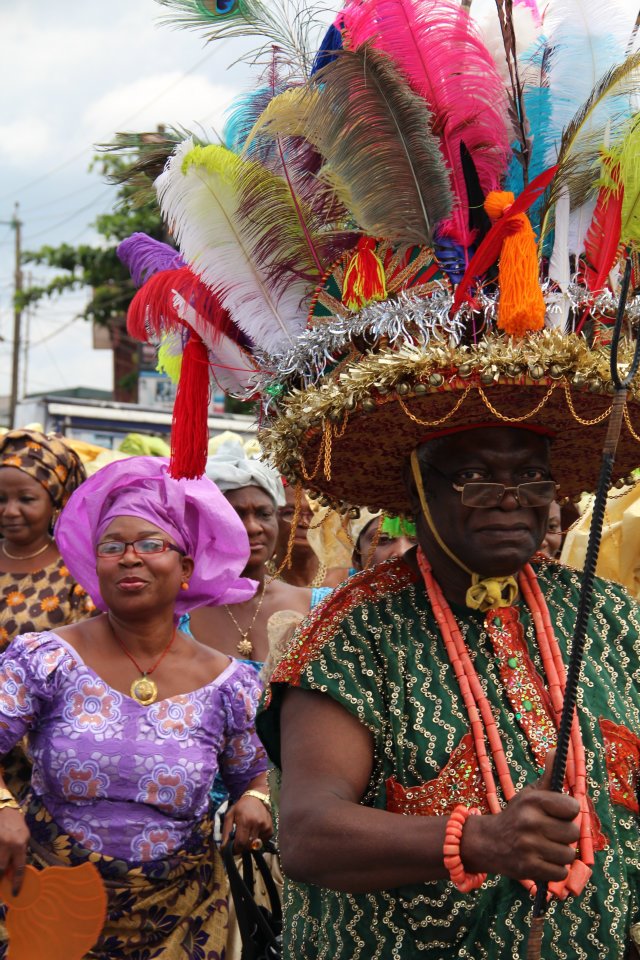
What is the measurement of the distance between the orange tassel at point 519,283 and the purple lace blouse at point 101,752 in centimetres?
202

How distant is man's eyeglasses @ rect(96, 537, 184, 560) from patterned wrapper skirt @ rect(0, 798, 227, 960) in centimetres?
87

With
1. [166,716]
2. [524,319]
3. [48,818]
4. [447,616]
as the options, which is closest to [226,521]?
[166,716]

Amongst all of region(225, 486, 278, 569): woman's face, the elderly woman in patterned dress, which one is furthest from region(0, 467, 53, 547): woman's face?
region(225, 486, 278, 569): woman's face

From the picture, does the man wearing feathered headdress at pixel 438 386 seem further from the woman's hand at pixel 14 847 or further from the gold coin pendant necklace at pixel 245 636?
the gold coin pendant necklace at pixel 245 636

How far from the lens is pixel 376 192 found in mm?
2764

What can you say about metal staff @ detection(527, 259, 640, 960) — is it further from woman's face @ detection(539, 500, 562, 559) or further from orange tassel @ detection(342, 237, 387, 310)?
woman's face @ detection(539, 500, 562, 559)

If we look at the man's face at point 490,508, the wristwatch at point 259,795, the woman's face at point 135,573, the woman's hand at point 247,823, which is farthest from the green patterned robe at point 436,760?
the woman's face at point 135,573

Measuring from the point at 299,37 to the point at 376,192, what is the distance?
470mm

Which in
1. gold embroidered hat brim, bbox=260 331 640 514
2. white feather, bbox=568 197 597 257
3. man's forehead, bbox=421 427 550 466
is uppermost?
white feather, bbox=568 197 597 257

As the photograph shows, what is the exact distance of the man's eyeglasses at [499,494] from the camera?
9.12ft

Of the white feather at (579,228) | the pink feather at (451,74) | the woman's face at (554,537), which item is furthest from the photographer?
the woman's face at (554,537)

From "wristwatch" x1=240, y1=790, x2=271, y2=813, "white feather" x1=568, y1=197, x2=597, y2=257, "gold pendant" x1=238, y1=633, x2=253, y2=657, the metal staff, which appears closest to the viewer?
the metal staff

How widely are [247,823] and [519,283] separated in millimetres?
2235

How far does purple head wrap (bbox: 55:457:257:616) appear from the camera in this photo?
4.36 m
